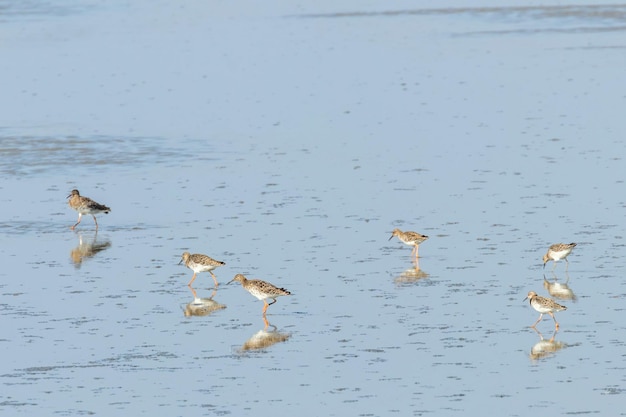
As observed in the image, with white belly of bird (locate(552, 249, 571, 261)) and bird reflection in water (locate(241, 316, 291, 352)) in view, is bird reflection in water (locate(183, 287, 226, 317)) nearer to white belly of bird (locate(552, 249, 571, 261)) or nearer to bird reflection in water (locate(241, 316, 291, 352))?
bird reflection in water (locate(241, 316, 291, 352))

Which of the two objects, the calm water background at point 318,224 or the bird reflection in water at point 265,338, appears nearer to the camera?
the calm water background at point 318,224

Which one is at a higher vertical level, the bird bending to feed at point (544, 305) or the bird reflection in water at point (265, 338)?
the bird bending to feed at point (544, 305)

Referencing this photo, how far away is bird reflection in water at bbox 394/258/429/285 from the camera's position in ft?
61.7

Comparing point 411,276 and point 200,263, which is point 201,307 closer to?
point 200,263

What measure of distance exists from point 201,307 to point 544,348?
14.9 ft

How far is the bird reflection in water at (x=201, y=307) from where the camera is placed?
1769cm

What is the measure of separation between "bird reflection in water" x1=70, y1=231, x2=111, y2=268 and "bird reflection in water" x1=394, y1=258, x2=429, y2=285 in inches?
183

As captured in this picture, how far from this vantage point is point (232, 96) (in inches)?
1451

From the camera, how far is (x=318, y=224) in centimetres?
2222

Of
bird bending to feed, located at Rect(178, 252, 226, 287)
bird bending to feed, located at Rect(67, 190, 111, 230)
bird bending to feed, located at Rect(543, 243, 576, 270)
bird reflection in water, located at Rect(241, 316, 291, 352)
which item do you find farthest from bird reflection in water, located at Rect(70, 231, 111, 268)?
bird bending to feed, located at Rect(543, 243, 576, 270)

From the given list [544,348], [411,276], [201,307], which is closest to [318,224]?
[411,276]

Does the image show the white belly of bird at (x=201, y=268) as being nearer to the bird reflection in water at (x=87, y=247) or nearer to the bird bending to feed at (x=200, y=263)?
the bird bending to feed at (x=200, y=263)

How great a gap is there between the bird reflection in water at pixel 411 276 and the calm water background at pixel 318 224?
0.21 feet

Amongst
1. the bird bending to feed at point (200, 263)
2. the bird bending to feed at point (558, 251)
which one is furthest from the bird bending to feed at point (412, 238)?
the bird bending to feed at point (200, 263)
